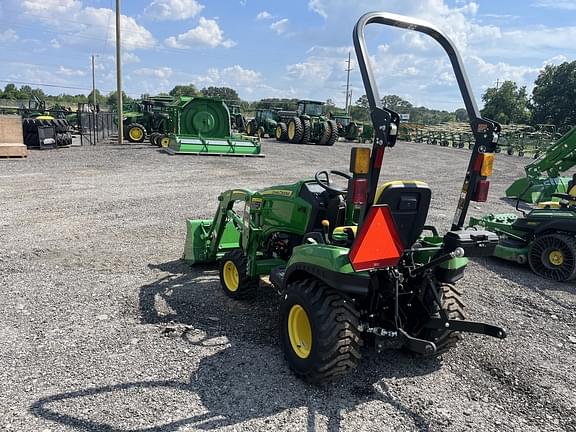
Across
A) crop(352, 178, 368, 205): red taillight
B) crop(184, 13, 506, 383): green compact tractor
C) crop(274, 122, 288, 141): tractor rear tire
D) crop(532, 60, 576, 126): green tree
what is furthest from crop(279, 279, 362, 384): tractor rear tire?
crop(532, 60, 576, 126): green tree

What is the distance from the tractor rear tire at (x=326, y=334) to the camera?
320cm

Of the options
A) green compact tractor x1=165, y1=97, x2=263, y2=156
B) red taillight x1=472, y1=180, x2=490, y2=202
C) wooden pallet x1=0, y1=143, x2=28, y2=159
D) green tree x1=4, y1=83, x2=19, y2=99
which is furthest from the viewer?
green tree x1=4, y1=83, x2=19, y2=99

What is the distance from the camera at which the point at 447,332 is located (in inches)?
144

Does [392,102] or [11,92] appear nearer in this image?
[392,102]

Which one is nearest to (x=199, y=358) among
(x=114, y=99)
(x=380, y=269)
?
(x=380, y=269)

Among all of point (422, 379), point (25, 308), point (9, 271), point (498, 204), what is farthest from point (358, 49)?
point (498, 204)

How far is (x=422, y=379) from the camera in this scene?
3.61m

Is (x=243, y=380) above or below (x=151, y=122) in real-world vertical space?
below

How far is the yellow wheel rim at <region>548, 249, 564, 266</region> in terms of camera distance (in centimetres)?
603

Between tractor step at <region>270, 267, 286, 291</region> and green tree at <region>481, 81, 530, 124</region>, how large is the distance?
51069 mm

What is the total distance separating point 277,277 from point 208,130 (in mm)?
16315

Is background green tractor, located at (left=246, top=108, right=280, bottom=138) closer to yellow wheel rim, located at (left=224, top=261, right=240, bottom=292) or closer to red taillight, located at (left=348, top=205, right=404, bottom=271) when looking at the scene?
yellow wheel rim, located at (left=224, top=261, right=240, bottom=292)

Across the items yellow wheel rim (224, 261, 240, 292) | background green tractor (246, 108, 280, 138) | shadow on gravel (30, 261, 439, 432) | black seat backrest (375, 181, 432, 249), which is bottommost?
shadow on gravel (30, 261, 439, 432)

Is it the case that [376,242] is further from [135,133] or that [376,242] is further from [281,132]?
[281,132]
